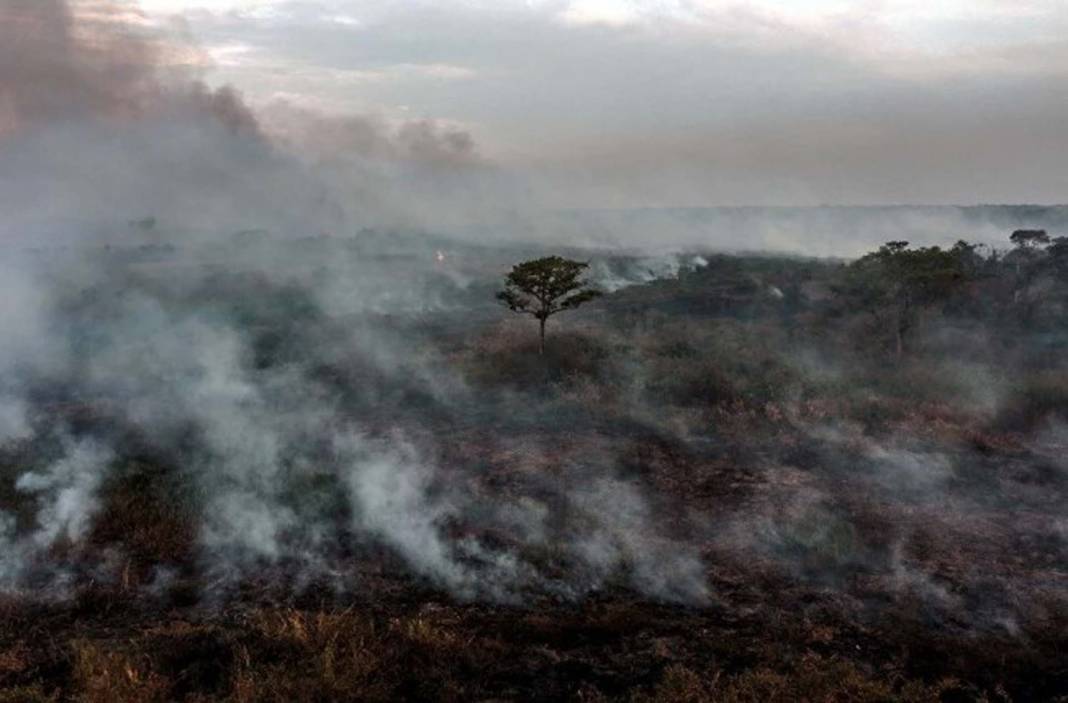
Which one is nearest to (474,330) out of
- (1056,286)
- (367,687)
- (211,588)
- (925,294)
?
(925,294)

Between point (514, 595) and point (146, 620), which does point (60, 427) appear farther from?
point (514, 595)

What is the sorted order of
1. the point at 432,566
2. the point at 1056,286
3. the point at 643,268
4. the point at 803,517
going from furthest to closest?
the point at 643,268, the point at 1056,286, the point at 803,517, the point at 432,566

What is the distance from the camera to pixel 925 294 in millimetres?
37031

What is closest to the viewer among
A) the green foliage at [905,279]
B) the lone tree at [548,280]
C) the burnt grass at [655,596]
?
the burnt grass at [655,596]

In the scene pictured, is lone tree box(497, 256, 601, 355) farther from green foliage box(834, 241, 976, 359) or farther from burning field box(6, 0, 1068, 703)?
green foliage box(834, 241, 976, 359)

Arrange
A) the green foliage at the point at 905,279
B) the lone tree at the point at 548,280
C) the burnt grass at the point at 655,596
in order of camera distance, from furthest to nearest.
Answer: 1. the green foliage at the point at 905,279
2. the lone tree at the point at 548,280
3. the burnt grass at the point at 655,596

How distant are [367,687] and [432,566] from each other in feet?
12.1

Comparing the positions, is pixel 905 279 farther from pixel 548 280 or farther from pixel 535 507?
pixel 535 507

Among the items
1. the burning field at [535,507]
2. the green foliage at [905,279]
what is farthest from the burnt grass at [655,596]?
the green foliage at [905,279]

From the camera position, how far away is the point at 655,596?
12.8 metres

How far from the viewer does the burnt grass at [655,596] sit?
407 inches

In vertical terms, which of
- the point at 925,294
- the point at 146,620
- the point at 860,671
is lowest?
the point at 146,620

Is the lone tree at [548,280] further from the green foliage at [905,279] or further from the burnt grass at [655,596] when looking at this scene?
the green foliage at [905,279]

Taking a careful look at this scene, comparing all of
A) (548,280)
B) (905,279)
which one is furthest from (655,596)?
(905,279)
